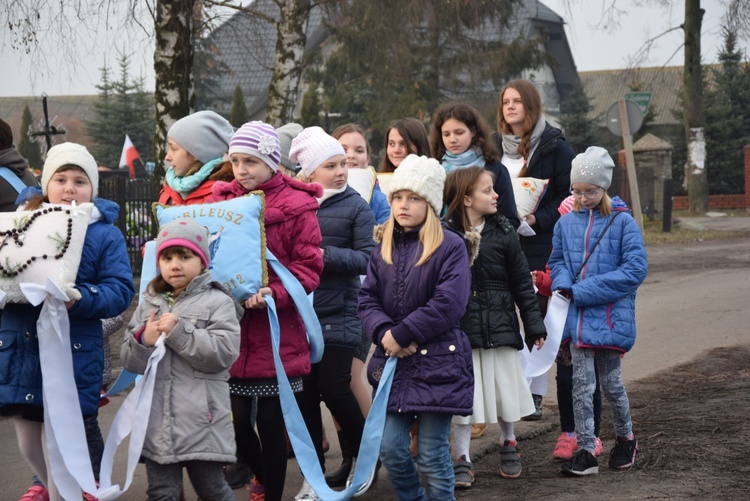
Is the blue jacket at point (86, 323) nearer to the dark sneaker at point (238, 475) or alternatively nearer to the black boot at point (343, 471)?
the dark sneaker at point (238, 475)

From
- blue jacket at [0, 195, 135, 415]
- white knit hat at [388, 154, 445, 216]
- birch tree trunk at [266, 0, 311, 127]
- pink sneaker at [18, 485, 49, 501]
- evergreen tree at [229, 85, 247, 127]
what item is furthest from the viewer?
evergreen tree at [229, 85, 247, 127]

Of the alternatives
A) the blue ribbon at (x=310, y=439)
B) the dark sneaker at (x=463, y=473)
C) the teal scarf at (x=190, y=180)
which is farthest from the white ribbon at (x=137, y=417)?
the dark sneaker at (x=463, y=473)

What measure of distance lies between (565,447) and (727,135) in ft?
119

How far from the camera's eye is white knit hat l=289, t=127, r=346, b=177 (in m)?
5.75

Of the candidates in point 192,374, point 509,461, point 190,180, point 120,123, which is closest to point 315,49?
point 120,123

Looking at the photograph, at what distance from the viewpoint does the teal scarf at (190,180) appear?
5.43 meters

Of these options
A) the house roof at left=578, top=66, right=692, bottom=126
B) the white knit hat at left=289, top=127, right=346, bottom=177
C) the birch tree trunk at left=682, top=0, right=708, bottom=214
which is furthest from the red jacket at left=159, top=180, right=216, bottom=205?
the house roof at left=578, top=66, right=692, bottom=126

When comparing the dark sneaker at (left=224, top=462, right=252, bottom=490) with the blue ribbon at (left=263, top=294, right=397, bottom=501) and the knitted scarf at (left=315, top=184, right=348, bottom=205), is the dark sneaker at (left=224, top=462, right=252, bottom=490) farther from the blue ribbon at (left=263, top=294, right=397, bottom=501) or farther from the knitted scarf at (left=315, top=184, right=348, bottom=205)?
the knitted scarf at (left=315, top=184, right=348, bottom=205)

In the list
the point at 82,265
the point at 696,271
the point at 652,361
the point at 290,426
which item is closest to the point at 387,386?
the point at 290,426

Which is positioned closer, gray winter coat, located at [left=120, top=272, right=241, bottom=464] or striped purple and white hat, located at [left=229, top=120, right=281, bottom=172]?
gray winter coat, located at [left=120, top=272, right=241, bottom=464]

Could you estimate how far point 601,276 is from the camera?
6043mm

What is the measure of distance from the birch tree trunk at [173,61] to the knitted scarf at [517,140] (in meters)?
6.36

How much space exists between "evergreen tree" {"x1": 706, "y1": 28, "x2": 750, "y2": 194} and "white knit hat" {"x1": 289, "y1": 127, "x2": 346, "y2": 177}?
36350 mm

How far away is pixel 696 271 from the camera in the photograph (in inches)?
674
